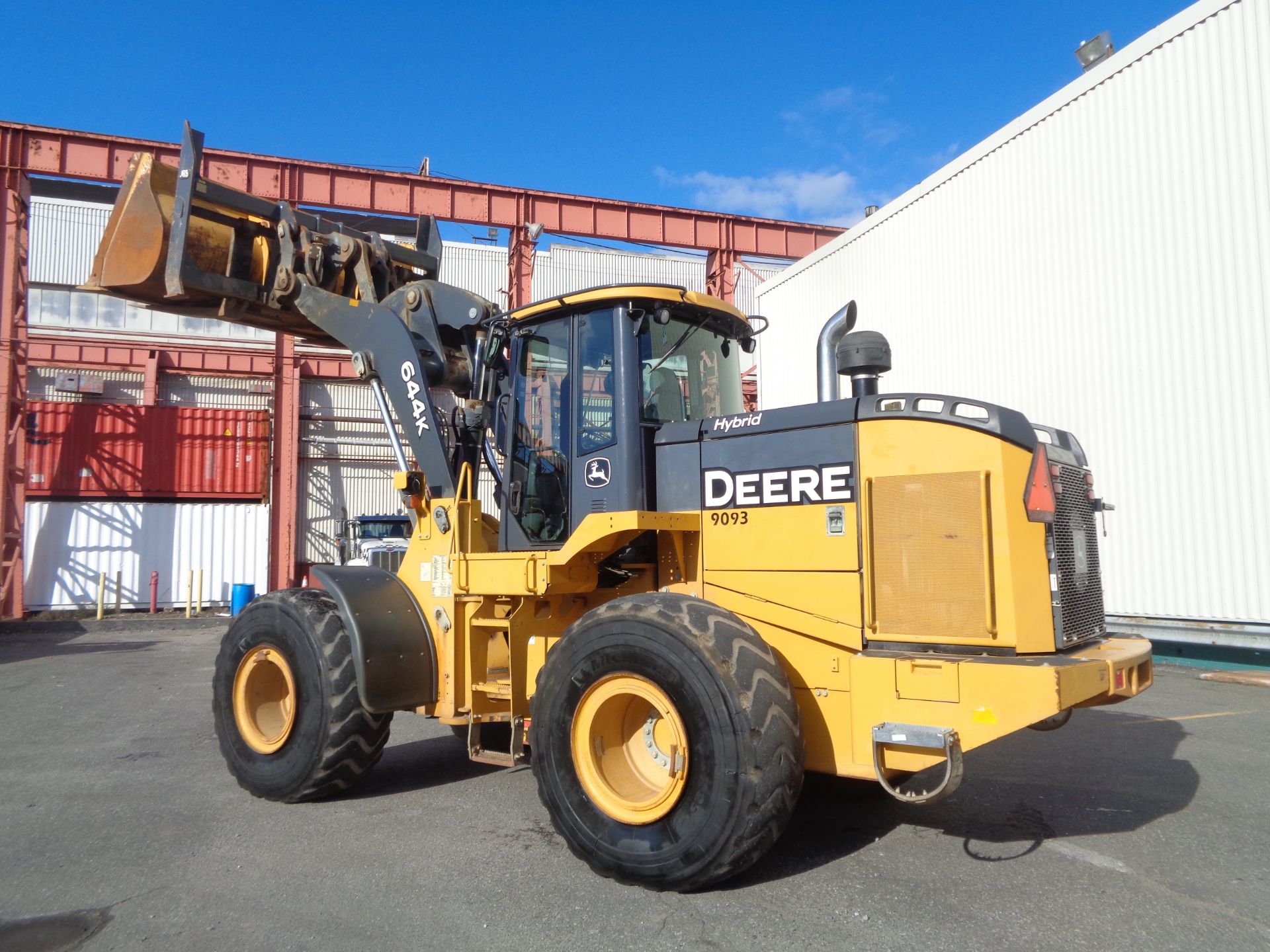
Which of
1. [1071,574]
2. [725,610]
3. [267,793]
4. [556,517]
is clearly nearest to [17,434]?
[267,793]

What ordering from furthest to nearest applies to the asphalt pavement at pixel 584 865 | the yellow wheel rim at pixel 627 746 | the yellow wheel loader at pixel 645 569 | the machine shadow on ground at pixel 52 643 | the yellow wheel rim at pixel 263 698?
the machine shadow on ground at pixel 52 643 → the yellow wheel rim at pixel 263 698 → the yellow wheel rim at pixel 627 746 → the yellow wheel loader at pixel 645 569 → the asphalt pavement at pixel 584 865

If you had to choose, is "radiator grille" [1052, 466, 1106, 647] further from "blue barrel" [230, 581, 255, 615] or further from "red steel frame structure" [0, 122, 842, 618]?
"blue barrel" [230, 581, 255, 615]

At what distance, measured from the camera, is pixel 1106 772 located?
20.1 ft

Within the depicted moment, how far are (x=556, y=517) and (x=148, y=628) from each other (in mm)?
16357

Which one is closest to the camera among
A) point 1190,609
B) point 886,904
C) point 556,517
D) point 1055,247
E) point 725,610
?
point 886,904

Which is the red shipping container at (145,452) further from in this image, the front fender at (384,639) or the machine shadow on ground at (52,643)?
the front fender at (384,639)

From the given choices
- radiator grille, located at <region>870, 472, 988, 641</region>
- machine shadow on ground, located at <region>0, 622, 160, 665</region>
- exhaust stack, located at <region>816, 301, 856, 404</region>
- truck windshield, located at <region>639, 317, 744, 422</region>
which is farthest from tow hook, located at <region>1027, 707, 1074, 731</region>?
machine shadow on ground, located at <region>0, 622, 160, 665</region>

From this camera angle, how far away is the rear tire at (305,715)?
5.32m

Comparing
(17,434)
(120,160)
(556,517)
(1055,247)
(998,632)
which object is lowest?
(998,632)

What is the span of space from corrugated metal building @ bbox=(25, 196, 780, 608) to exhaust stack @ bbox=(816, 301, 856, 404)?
44.2ft

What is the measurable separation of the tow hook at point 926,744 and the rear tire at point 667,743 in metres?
0.37

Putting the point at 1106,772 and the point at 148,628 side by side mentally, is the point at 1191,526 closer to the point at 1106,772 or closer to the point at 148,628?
the point at 1106,772

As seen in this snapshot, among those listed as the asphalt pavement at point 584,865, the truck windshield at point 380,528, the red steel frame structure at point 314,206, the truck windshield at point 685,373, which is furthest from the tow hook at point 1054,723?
the truck windshield at point 380,528

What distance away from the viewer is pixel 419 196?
725 inches
